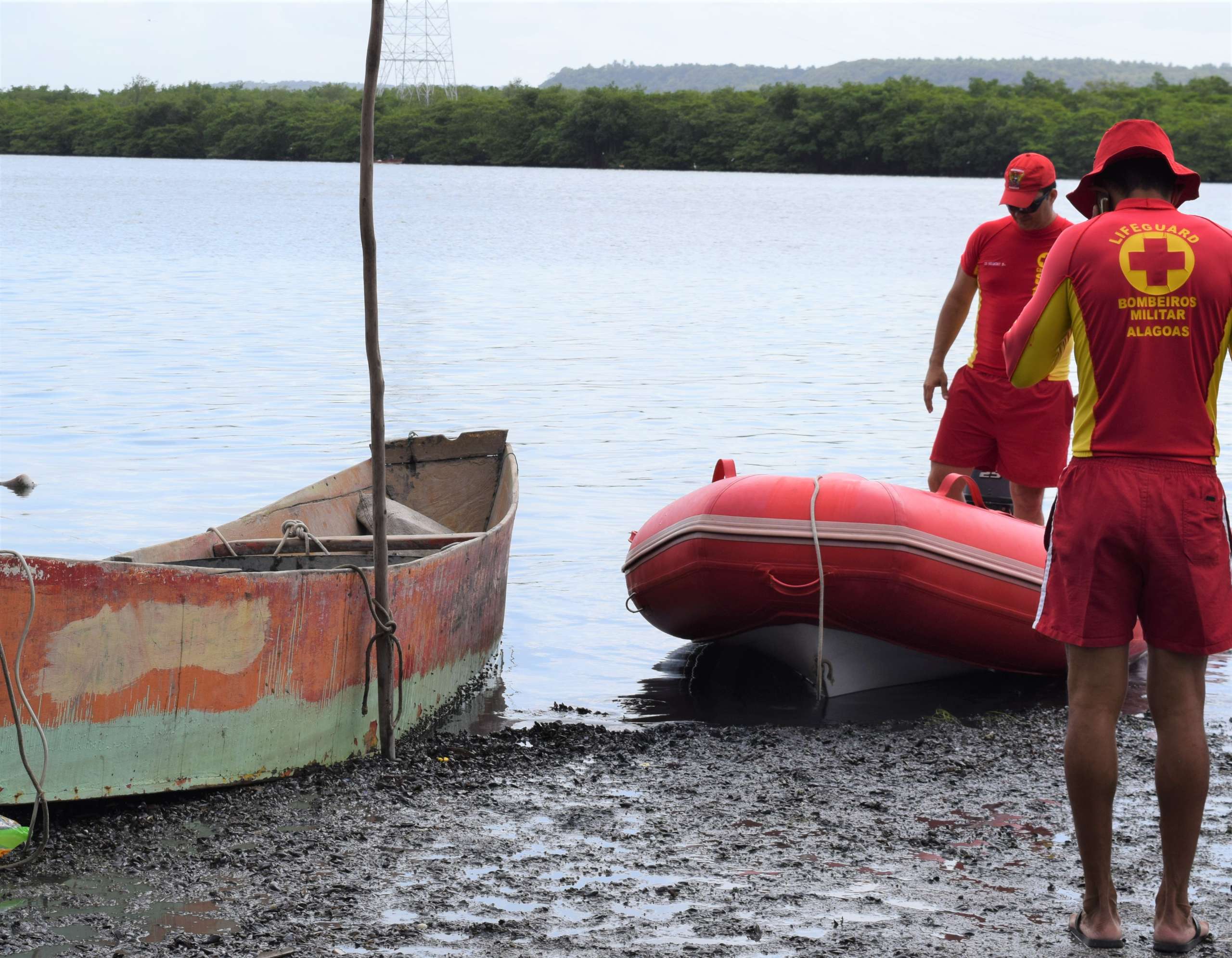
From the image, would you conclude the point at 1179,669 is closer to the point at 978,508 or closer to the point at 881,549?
the point at 881,549

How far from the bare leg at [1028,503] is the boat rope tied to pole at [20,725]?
4180mm

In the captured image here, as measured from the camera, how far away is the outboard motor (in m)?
7.21

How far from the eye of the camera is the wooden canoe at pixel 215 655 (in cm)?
420

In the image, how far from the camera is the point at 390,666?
5281mm

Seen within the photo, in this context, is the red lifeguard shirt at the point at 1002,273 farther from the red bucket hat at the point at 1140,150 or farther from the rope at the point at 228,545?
the rope at the point at 228,545

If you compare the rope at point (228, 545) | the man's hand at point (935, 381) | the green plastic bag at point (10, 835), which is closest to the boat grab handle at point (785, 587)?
the man's hand at point (935, 381)

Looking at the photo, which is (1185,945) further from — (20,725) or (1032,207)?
(1032,207)

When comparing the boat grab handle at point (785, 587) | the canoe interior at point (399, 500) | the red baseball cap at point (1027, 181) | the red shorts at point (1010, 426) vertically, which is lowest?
the boat grab handle at point (785, 587)

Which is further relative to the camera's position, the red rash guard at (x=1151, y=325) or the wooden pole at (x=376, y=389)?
the wooden pole at (x=376, y=389)

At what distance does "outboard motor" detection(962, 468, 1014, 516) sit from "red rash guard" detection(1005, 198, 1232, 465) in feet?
12.3

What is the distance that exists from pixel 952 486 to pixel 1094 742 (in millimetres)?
2864

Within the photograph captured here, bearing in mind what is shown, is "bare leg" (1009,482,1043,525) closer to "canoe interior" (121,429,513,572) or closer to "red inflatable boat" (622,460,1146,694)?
"red inflatable boat" (622,460,1146,694)

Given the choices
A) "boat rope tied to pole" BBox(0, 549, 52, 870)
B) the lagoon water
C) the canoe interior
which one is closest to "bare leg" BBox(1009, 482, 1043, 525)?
the lagoon water

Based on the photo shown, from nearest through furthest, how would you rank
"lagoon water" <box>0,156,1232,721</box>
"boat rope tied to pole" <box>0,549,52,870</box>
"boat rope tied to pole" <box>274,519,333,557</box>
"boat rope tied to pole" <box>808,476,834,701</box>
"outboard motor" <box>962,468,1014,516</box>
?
"boat rope tied to pole" <box>0,549,52,870</box>, "boat rope tied to pole" <box>274,519,333,557</box>, "boat rope tied to pole" <box>808,476,834,701</box>, "outboard motor" <box>962,468,1014,516</box>, "lagoon water" <box>0,156,1232,721</box>
